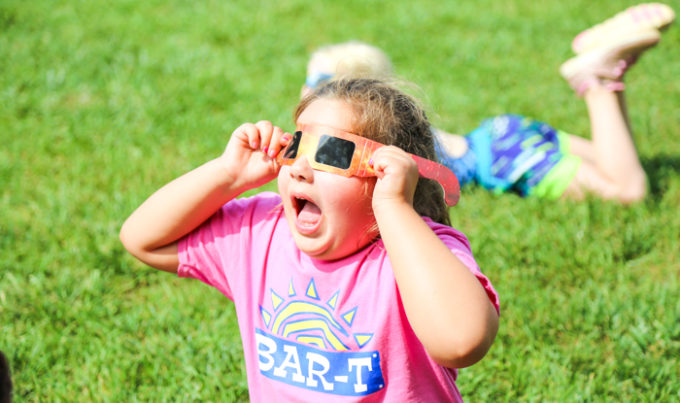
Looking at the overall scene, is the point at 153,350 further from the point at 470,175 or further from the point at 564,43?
the point at 564,43

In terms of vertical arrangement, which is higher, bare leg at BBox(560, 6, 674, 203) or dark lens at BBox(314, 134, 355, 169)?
bare leg at BBox(560, 6, 674, 203)

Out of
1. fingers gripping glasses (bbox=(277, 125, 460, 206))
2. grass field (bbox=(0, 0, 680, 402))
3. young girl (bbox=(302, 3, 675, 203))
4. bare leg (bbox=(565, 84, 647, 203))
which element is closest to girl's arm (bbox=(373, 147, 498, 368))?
fingers gripping glasses (bbox=(277, 125, 460, 206))

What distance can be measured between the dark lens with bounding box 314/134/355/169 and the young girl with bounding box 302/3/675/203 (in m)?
2.15

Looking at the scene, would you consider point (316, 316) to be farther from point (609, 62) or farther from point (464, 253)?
point (609, 62)

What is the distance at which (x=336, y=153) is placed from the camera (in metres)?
1.73

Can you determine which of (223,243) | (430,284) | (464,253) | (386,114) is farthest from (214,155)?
(430,284)

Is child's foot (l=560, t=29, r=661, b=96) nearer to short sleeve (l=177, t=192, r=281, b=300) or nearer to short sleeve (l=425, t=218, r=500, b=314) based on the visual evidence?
short sleeve (l=425, t=218, r=500, b=314)

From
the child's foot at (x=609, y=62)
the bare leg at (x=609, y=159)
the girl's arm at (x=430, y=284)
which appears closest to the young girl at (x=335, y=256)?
the girl's arm at (x=430, y=284)

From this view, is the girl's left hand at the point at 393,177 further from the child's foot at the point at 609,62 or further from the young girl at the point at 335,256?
the child's foot at the point at 609,62

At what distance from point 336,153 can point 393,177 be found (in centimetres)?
19

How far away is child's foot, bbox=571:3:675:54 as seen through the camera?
12.8 ft

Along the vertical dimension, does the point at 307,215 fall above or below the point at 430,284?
above

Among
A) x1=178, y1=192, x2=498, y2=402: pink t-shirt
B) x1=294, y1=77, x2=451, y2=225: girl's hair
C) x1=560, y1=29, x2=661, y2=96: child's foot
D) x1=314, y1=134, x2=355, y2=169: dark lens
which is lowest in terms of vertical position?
x1=178, y1=192, x2=498, y2=402: pink t-shirt

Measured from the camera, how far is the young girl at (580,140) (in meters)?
3.93
